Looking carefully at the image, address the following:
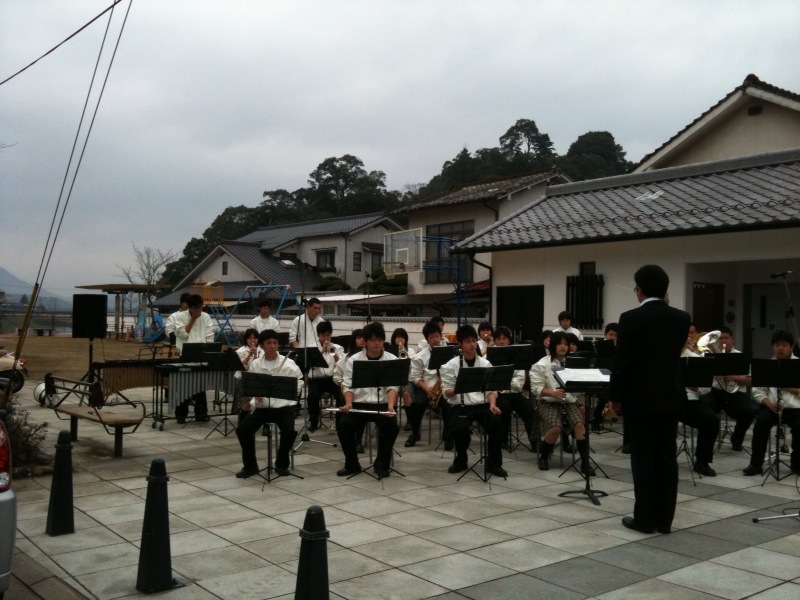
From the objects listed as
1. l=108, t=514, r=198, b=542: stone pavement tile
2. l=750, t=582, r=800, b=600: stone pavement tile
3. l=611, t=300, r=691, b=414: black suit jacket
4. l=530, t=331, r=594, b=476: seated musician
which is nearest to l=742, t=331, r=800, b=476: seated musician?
l=530, t=331, r=594, b=476: seated musician

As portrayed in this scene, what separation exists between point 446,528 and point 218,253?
138 ft

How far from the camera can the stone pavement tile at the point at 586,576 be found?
195 inches

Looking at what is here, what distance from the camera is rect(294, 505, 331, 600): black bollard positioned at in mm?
3787

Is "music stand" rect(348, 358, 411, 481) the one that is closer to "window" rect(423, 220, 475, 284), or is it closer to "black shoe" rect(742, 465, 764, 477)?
"black shoe" rect(742, 465, 764, 477)

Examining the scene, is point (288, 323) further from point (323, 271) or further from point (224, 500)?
point (224, 500)

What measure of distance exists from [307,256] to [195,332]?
32.6 meters

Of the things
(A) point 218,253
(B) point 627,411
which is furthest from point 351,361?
(A) point 218,253

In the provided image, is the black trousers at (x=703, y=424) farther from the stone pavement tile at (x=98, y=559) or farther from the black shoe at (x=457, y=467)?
the stone pavement tile at (x=98, y=559)

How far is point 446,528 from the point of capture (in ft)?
21.0

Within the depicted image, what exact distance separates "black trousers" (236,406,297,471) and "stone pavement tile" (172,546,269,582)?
259cm

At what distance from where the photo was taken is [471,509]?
23.1 feet

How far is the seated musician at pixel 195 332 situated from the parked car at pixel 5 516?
26.6 ft

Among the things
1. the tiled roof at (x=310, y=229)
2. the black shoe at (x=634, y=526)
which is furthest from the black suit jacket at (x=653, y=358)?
the tiled roof at (x=310, y=229)

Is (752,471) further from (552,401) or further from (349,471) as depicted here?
(349,471)
